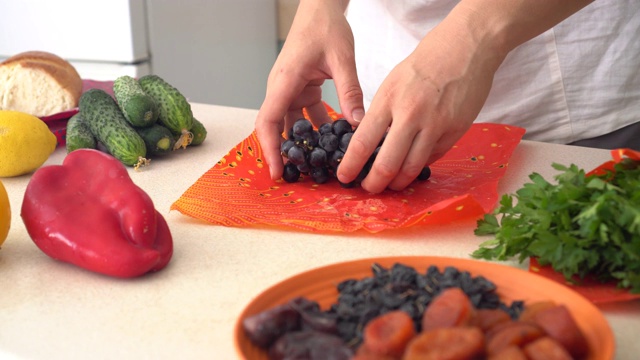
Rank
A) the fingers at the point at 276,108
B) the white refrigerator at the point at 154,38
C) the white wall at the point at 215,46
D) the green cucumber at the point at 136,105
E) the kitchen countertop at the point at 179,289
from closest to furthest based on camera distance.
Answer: the kitchen countertop at the point at 179,289
the fingers at the point at 276,108
the green cucumber at the point at 136,105
the white refrigerator at the point at 154,38
the white wall at the point at 215,46

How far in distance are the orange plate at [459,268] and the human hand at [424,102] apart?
0.35 m

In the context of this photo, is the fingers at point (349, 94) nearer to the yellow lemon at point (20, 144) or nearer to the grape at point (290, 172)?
the grape at point (290, 172)

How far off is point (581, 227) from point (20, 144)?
3.00ft

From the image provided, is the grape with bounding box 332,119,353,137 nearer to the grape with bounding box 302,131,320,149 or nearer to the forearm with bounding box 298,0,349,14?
the grape with bounding box 302,131,320,149

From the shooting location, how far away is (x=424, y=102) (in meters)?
1.06

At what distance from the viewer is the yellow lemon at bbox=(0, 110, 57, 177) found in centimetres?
124

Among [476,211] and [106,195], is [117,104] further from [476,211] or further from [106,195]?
[476,211]

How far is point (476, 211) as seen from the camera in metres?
1.04

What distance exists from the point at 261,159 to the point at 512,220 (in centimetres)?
55

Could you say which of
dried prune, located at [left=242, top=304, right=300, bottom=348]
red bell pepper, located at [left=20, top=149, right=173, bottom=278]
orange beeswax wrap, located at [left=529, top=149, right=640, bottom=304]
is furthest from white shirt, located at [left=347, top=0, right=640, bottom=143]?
dried prune, located at [left=242, top=304, right=300, bottom=348]

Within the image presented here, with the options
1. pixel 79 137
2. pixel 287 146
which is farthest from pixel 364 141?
pixel 79 137

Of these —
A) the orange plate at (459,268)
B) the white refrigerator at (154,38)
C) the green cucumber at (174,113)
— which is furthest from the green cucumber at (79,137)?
the white refrigerator at (154,38)

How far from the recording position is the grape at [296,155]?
1171 mm

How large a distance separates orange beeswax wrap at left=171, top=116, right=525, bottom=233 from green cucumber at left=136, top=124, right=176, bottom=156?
0.14 m
